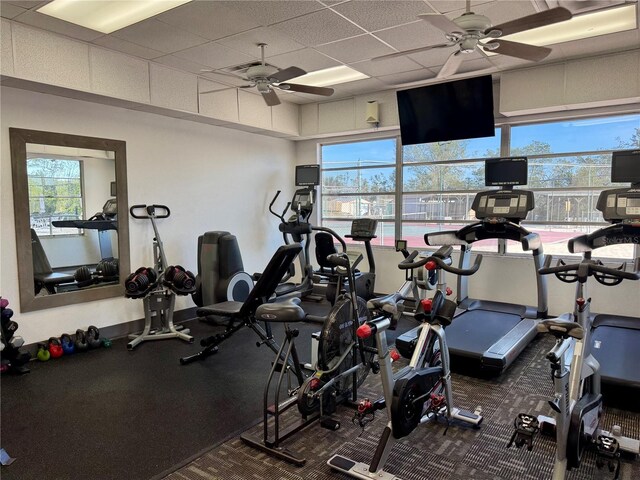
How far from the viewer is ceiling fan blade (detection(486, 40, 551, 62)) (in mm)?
3408

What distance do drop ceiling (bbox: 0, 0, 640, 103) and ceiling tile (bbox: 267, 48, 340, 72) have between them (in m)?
0.01

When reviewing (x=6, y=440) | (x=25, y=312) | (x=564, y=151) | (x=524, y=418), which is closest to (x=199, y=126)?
(x=25, y=312)

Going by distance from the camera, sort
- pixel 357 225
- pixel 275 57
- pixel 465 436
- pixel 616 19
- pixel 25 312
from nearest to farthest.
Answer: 1. pixel 465 436
2. pixel 616 19
3. pixel 25 312
4. pixel 275 57
5. pixel 357 225

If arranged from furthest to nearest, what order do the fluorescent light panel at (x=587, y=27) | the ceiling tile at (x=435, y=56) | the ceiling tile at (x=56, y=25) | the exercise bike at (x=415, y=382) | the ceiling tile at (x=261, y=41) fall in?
1. the ceiling tile at (x=435, y=56)
2. the ceiling tile at (x=261, y=41)
3. the fluorescent light panel at (x=587, y=27)
4. the ceiling tile at (x=56, y=25)
5. the exercise bike at (x=415, y=382)

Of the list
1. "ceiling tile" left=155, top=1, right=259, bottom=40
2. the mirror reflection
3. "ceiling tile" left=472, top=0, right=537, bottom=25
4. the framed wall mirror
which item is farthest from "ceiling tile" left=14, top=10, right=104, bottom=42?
"ceiling tile" left=472, top=0, right=537, bottom=25

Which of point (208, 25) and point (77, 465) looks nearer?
point (77, 465)

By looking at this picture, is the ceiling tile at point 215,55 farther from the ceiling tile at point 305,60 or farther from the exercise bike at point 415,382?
the exercise bike at point 415,382

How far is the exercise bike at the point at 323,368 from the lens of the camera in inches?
106

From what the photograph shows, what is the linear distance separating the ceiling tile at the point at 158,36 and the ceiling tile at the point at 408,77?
100 inches

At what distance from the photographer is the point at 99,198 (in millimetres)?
5078

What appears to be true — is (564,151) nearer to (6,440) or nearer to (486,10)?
(486,10)

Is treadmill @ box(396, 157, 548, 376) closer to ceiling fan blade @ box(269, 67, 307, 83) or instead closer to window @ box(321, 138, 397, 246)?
window @ box(321, 138, 397, 246)

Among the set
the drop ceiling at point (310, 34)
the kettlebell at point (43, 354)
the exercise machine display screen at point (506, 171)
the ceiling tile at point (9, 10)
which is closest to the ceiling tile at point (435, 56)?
the drop ceiling at point (310, 34)

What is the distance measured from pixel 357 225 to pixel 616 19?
355 cm
